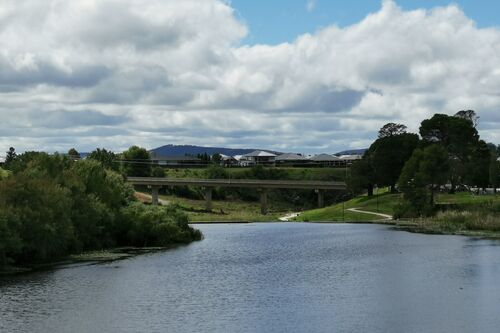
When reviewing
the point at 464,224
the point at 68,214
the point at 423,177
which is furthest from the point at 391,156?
the point at 68,214

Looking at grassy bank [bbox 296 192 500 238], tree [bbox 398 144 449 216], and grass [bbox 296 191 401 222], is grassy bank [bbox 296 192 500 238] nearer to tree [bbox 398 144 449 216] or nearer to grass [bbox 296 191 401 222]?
grass [bbox 296 191 401 222]

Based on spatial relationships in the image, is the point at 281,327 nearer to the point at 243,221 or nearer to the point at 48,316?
the point at 48,316

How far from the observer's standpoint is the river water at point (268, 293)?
5106 centimetres

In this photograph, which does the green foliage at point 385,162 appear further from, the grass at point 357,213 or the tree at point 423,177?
the tree at point 423,177

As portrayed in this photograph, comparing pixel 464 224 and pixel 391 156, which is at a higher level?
pixel 391 156

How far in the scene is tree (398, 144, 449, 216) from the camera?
160 m

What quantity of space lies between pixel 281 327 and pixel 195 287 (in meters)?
17.9

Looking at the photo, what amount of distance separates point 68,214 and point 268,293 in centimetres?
3438

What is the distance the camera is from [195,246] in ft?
352

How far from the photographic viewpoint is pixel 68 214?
89.5 m

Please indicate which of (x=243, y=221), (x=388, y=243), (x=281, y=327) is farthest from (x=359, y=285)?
(x=243, y=221)

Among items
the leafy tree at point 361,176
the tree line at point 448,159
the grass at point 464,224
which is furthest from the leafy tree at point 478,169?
the grass at point 464,224

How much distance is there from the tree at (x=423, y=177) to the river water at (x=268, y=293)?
60995 mm

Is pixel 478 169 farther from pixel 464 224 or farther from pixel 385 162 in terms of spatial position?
pixel 464 224
